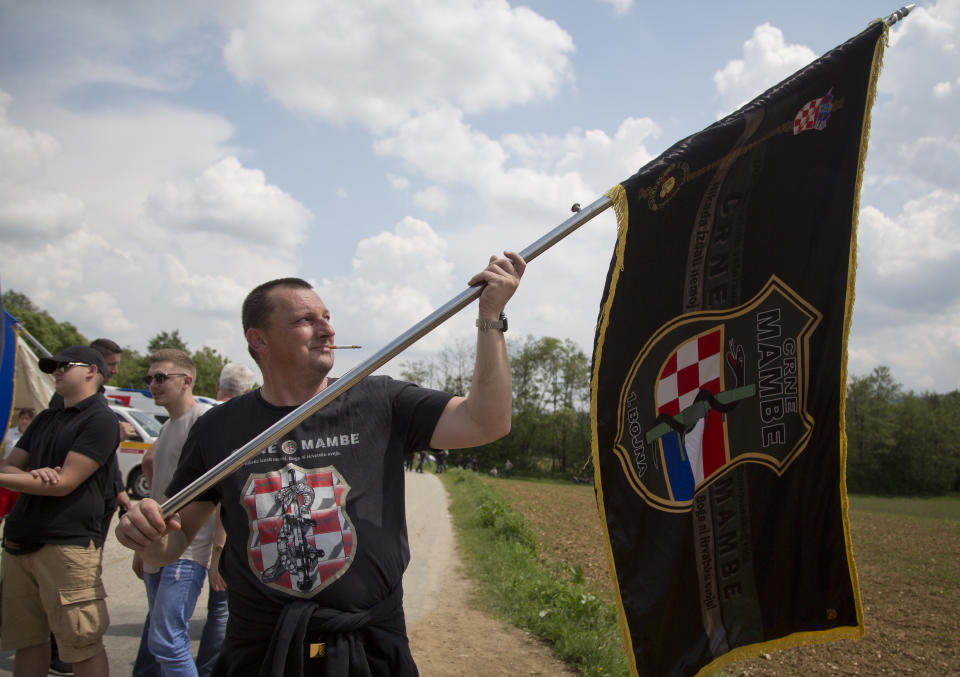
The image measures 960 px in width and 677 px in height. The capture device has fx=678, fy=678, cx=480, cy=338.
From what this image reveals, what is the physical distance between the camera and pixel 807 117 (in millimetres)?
2549

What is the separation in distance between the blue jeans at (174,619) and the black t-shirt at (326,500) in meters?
1.50

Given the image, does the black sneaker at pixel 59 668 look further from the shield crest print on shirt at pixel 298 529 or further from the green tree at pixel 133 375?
the green tree at pixel 133 375

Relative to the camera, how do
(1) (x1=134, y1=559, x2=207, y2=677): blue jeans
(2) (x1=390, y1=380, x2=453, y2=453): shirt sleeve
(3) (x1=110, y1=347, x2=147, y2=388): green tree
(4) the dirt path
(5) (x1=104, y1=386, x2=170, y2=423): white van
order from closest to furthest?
1. (2) (x1=390, y1=380, x2=453, y2=453): shirt sleeve
2. (1) (x1=134, y1=559, x2=207, y2=677): blue jeans
3. (4) the dirt path
4. (5) (x1=104, y1=386, x2=170, y2=423): white van
5. (3) (x1=110, y1=347, x2=147, y2=388): green tree

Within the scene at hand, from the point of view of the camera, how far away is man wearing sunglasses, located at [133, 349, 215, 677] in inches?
140

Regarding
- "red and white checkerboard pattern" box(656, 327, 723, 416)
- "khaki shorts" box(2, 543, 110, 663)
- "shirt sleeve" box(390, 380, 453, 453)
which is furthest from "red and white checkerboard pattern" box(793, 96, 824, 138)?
"khaki shorts" box(2, 543, 110, 663)

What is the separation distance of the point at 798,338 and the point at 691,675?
4.21 ft

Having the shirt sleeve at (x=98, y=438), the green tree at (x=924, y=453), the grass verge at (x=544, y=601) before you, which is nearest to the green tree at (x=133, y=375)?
the grass verge at (x=544, y=601)

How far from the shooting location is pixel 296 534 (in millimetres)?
2172

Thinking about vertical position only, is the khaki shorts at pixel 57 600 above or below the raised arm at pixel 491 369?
below

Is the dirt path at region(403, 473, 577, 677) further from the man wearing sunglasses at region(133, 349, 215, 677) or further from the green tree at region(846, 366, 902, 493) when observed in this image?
the green tree at region(846, 366, 902, 493)

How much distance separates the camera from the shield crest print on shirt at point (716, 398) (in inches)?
99.3

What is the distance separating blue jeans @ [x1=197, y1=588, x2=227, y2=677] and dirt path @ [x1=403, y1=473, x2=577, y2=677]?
158 cm

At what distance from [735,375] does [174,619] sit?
3.09m

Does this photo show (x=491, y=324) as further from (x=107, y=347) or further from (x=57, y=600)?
(x=107, y=347)
